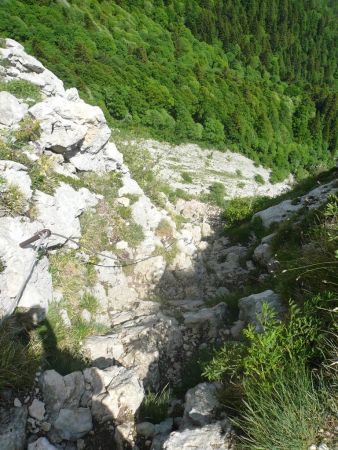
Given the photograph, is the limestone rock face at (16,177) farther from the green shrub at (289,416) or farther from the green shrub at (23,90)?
the green shrub at (289,416)

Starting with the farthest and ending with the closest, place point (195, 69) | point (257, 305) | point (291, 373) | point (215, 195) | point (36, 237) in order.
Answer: point (195, 69) < point (215, 195) < point (36, 237) < point (257, 305) < point (291, 373)

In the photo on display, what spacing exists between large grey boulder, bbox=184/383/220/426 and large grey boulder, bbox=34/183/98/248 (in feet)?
11.9

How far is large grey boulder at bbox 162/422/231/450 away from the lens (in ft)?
8.38

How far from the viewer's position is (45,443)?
3.35 metres

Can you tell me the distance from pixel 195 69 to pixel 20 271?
44.8 m

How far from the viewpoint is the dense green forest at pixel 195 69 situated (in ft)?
93.7

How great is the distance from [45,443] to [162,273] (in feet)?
15.6

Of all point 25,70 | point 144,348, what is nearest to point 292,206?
point 144,348

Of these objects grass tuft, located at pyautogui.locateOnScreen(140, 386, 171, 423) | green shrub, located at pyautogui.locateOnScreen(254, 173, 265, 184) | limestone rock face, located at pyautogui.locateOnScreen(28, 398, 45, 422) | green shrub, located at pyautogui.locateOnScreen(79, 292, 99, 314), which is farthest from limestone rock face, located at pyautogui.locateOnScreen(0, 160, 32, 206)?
green shrub, located at pyautogui.locateOnScreen(254, 173, 265, 184)

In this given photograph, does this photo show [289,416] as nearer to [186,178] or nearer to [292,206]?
[292,206]

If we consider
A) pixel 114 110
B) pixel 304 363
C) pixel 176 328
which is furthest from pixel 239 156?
pixel 304 363

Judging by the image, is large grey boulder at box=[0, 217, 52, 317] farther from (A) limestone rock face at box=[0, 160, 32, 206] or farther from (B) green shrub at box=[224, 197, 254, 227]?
(B) green shrub at box=[224, 197, 254, 227]

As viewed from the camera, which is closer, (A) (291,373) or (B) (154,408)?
(A) (291,373)

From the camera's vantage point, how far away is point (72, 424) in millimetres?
3617
